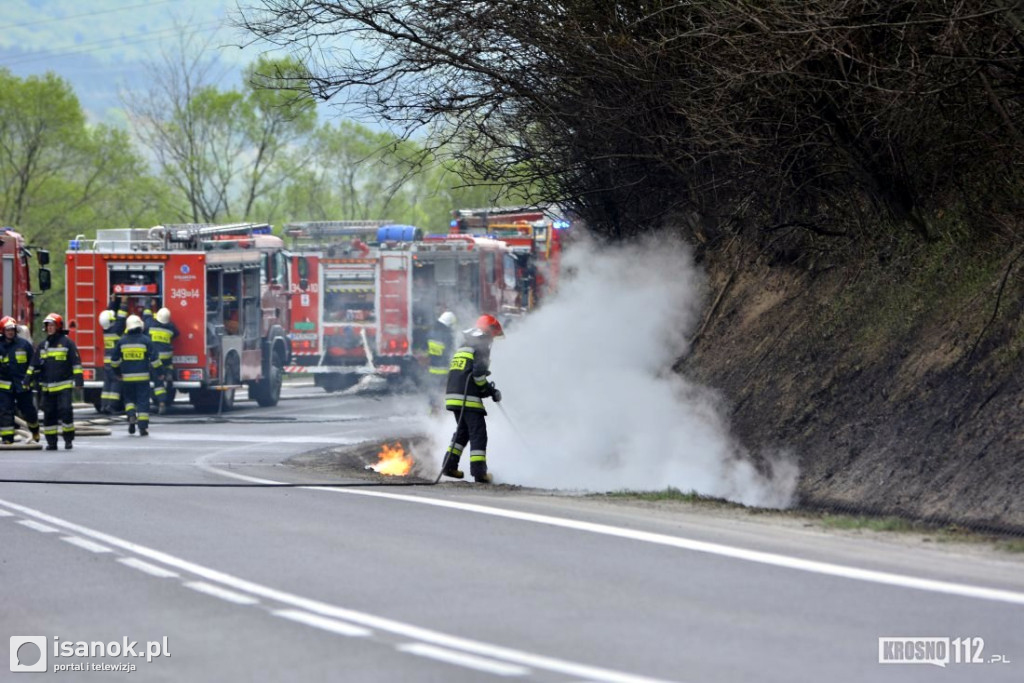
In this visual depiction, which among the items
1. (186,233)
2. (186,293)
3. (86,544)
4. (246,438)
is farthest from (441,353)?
(86,544)

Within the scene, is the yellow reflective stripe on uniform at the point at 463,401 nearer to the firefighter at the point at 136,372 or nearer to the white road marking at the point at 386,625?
the white road marking at the point at 386,625

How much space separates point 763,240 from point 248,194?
38.4m

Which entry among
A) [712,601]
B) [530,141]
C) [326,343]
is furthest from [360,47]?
[326,343]

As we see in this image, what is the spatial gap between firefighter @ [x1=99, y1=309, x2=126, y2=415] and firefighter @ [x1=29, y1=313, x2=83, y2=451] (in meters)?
6.03

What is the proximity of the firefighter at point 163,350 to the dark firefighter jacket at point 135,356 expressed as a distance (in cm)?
122

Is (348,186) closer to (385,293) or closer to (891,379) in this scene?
(385,293)

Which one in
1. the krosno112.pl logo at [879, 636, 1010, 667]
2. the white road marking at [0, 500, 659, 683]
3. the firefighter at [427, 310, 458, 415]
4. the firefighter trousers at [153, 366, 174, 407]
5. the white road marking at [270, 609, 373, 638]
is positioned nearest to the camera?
the white road marking at [0, 500, 659, 683]

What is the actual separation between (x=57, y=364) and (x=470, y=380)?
6794 mm

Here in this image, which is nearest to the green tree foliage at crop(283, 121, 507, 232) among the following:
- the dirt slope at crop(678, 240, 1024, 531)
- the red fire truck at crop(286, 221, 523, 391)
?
the red fire truck at crop(286, 221, 523, 391)

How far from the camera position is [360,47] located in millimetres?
15172

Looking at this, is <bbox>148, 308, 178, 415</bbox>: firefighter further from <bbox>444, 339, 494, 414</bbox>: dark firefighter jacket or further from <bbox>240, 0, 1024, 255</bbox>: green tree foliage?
<bbox>444, 339, 494, 414</bbox>: dark firefighter jacket

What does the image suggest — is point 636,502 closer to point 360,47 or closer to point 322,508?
point 322,508

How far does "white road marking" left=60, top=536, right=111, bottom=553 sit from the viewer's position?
30.9 ft

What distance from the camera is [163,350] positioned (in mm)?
24281
